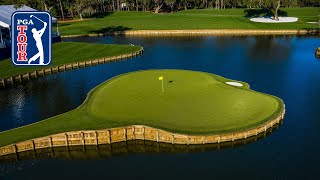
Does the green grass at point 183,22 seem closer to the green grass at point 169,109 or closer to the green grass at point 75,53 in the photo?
the green grass at point 75,53

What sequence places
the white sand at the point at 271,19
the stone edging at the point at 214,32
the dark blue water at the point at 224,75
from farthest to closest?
1. the white sand at the point at 271,19
2. the stone edging at the point at 214,32
3. the dark blue water at the point at 224,75

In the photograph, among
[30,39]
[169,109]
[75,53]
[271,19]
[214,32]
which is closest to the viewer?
[30,39]

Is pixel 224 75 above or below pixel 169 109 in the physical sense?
above

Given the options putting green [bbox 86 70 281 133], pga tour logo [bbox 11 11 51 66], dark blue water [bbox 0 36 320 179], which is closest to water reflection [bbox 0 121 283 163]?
dark blue water [bbox 0 36 320 179]

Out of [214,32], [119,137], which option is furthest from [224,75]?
[214,32]

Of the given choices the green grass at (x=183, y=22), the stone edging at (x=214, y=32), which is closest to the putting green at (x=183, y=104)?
the stone edging at (x=214, y=32)

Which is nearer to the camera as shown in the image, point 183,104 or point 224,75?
point 183,104

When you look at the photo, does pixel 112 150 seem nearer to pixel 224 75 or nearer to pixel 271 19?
pixel 224 75
